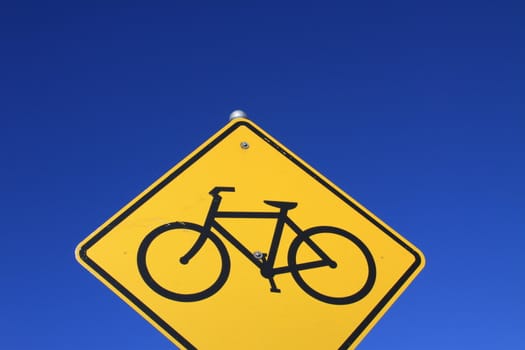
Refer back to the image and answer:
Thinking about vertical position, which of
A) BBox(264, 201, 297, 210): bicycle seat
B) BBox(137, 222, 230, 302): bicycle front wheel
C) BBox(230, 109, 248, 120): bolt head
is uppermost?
BBox(230, 109, 248, 120): bolt head

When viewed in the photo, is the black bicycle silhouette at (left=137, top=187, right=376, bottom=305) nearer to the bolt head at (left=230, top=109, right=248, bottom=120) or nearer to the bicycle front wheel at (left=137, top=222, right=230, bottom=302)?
the bicycle front wheel at (left=137, top=222, right=230, bottom=302)

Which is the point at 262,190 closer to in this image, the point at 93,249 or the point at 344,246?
the point at 344,246

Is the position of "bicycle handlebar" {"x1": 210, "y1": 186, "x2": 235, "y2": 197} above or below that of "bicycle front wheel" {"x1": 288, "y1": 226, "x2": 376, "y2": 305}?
above

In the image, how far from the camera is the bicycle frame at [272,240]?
5.99 feet

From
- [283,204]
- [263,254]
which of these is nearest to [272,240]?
[263,254]

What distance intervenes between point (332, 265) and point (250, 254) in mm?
328

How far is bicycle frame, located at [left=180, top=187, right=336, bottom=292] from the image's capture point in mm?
1826

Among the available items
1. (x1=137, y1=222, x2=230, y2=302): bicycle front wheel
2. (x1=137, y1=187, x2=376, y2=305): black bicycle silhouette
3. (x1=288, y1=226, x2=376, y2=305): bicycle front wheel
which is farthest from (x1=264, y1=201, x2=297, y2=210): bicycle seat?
(x1=137, y1=222, x2=230, y2=302): bicycle front wheel

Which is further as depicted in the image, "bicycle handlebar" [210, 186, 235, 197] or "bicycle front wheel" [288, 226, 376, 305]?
"bicycle handlebar" [210, 186, 235, 197]

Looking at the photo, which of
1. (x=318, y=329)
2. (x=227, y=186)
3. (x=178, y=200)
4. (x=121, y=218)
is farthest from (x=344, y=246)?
(x=121, y=218)

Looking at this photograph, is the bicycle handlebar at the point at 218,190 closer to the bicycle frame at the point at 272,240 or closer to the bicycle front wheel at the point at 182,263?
the bicycle frame at the point at 272,240

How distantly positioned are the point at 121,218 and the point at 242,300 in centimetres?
56

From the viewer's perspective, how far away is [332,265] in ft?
6.31

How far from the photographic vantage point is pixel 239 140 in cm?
217
